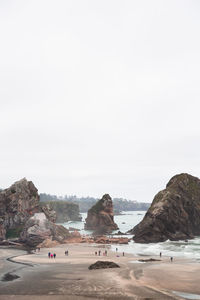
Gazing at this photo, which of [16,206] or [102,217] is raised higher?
[16,206]

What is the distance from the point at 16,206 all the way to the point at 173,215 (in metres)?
53.5

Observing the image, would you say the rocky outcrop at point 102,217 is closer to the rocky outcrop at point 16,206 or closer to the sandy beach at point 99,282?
the rocky outcrop at point 16,206

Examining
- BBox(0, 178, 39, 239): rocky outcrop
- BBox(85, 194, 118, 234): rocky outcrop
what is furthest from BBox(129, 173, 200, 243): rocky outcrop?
BBox(85, 194, 118, 234): rocky outcrop

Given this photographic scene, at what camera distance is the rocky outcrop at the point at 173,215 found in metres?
97.3

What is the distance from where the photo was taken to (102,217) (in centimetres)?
16050

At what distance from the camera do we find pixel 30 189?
112312mm

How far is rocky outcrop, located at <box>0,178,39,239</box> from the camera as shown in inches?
3971

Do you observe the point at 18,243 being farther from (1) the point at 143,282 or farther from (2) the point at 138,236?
(1) the point at 143,282

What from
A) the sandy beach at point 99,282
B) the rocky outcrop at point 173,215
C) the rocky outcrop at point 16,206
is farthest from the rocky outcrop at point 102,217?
the sandy beach at point 99,282

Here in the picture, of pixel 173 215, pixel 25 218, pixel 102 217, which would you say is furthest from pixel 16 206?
pixel 102 217

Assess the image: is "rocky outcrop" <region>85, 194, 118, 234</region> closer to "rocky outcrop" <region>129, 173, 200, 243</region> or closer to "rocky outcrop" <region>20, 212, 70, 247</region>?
"rocky outcrop" <region>129, 173, 200, 243</region>

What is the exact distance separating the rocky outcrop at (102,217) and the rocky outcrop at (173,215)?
5461 cm

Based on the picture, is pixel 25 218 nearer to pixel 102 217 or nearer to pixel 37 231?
pixel 37 231

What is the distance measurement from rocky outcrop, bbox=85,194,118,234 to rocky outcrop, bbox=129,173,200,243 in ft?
179
